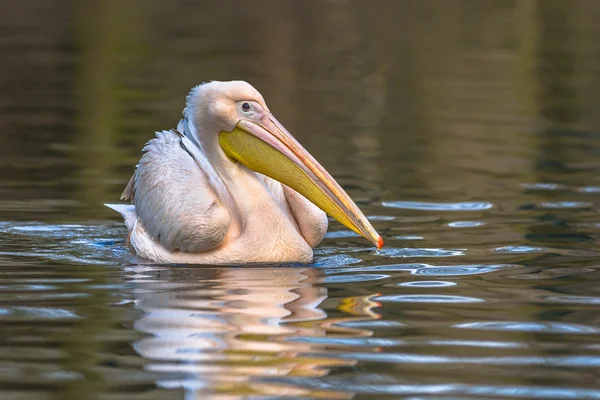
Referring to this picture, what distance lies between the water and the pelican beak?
315 millimetres

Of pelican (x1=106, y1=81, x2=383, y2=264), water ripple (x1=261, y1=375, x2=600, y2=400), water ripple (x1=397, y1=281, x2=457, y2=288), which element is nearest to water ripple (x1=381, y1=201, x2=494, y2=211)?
pelican (x1=106, y1=81, x2=383, y2=264)

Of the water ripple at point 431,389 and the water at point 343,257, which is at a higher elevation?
the water at point 343,257

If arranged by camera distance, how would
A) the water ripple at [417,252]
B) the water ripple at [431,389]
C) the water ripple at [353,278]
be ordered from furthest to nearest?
the water ripple at [417,252], the water ripple at [353,278], the water ripple at [431,389]

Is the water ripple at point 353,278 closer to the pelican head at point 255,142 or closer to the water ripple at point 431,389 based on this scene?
the pelican head at point 255,142

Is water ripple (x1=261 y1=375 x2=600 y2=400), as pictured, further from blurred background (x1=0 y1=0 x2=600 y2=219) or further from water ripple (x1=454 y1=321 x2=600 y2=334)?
blurred background (x1=0 y1=0 x2=600 y2=219)

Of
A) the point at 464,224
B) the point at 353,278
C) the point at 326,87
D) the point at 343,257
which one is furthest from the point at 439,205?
the point at 326,87

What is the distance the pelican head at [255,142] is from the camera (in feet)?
21.8

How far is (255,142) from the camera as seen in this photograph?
691 centimetres

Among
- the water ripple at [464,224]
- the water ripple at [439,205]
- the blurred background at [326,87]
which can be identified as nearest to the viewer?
the water ripple at [464,224]

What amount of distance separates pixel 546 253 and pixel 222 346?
2.55 m

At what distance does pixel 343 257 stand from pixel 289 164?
652 millimetres

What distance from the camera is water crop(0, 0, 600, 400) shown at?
4.68 m

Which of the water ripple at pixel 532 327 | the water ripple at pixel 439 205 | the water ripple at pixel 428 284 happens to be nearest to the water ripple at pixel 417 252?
the water ripple at pixel 428 284

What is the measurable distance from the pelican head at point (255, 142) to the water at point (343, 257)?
1.38 ft
